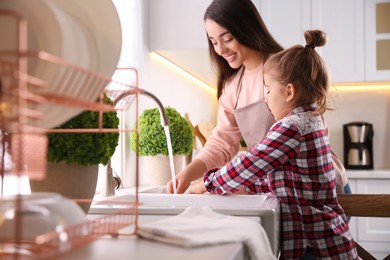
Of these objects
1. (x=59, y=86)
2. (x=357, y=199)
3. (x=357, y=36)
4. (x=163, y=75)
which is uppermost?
(x=357, y=36)

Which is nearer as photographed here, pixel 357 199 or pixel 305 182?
pixel 305 182

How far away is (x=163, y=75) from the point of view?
3.07 m

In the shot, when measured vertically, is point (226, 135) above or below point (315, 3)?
below

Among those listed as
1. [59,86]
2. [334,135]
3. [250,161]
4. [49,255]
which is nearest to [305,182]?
[250,161]

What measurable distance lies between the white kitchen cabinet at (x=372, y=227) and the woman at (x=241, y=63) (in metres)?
1.61

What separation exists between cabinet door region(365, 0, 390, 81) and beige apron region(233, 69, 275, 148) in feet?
6.12

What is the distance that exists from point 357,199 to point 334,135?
6.95ft

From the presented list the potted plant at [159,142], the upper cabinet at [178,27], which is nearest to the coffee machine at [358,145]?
the upper cabinet at [178,27]

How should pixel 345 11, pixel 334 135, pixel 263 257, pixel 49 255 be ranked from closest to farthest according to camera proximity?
pixel 49 255
pixel 263 257
pixel 345 11
pixel 334 135

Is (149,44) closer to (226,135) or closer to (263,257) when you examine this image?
(226,135)

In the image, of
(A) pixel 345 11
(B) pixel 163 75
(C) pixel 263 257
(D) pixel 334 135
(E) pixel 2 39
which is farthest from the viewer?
(D) pixel 334 135

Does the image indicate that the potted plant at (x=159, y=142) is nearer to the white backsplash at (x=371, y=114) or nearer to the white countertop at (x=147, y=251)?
the white countertop at (x=147, y=251)

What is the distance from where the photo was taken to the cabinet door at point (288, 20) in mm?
3541

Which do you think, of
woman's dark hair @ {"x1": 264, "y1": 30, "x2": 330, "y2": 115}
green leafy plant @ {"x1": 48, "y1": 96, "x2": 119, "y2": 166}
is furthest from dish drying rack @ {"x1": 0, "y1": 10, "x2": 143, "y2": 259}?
woman's dark hair @ {"x1": 264, "y1": 30, "x2": 330, "y2": 115}
